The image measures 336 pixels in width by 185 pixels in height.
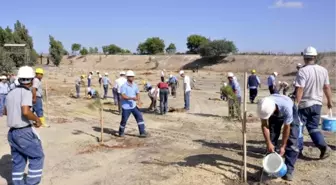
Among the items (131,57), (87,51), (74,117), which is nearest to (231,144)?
(74,117)

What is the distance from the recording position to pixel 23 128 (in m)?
5.06

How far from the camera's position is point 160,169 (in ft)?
22.1

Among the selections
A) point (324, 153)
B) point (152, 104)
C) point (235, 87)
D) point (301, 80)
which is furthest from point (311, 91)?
point (152, 104)

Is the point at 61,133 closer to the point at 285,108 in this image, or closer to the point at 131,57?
the point at 285,108

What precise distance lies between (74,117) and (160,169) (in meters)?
7.58

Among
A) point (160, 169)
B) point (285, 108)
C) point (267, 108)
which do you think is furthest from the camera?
point (160, 169)

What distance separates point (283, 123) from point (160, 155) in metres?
2.91

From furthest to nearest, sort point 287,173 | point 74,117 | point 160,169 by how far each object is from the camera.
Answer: point 74,117
point 160,169
point 287,173

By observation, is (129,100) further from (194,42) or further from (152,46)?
(152,46)

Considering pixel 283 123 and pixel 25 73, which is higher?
pixel 25 73

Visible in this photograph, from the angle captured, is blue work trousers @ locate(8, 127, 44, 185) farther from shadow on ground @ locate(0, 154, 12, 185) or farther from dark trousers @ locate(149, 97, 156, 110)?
dark trousers @ locate(149, 97, 156, 110)

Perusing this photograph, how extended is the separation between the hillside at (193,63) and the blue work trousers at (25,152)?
35893mm

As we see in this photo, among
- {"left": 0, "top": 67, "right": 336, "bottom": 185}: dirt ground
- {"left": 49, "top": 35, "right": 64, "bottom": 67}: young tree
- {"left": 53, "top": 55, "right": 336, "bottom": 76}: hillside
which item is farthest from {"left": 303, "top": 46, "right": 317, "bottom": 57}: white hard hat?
{"left": 49, "top": 35, "right": 64, "bottom": 67}: young tree

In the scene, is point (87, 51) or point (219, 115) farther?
point (87, 51)
